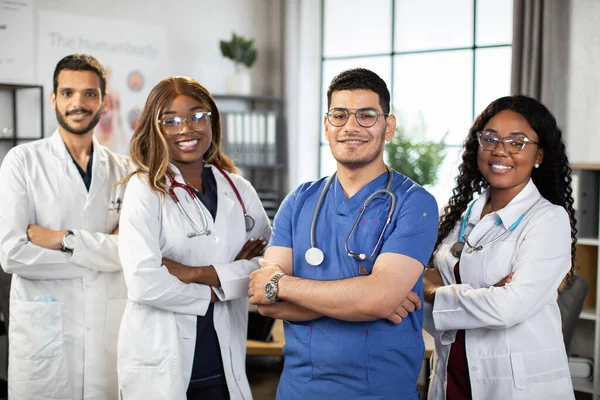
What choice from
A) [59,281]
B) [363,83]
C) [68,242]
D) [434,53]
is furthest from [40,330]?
[434,53]

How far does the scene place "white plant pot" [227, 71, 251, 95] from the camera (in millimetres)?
5629

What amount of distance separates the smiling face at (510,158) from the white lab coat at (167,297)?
0.85m

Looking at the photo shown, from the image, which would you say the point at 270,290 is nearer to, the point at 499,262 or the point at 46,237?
the point at 499,262

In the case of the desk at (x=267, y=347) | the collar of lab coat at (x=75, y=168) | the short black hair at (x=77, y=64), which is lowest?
the desk at (x=267, y=347)

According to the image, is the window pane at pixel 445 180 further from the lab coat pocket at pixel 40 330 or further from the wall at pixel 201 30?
the lab coat pocket at pixel 40 330

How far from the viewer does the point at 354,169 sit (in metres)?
1.88

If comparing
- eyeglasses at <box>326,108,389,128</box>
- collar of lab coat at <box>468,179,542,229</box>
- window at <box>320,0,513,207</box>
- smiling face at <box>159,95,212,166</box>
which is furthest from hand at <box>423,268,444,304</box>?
window at <box>320,0,513,207</box>

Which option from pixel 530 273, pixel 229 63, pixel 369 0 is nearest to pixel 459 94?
pixel 369 0

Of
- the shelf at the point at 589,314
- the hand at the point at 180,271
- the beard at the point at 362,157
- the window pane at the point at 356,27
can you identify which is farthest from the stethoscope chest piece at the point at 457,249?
the window pane at the point at 356,27

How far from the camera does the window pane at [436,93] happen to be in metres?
5.45

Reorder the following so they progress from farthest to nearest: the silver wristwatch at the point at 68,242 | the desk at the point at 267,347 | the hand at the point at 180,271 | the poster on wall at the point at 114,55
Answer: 1. the poster on wall at the point at 114,55
2. the desk at the point at 267,347
3. the silver wristwatch at the point at 68,242
4. the hand at the point at 180,271

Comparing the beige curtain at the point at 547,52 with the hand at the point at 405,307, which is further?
the beige curtain at the point at 547,52

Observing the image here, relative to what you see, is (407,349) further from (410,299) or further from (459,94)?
(459,94)

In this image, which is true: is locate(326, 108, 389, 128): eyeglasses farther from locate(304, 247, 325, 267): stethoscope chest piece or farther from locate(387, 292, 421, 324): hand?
locate(387, 292, 421, 324): hand
